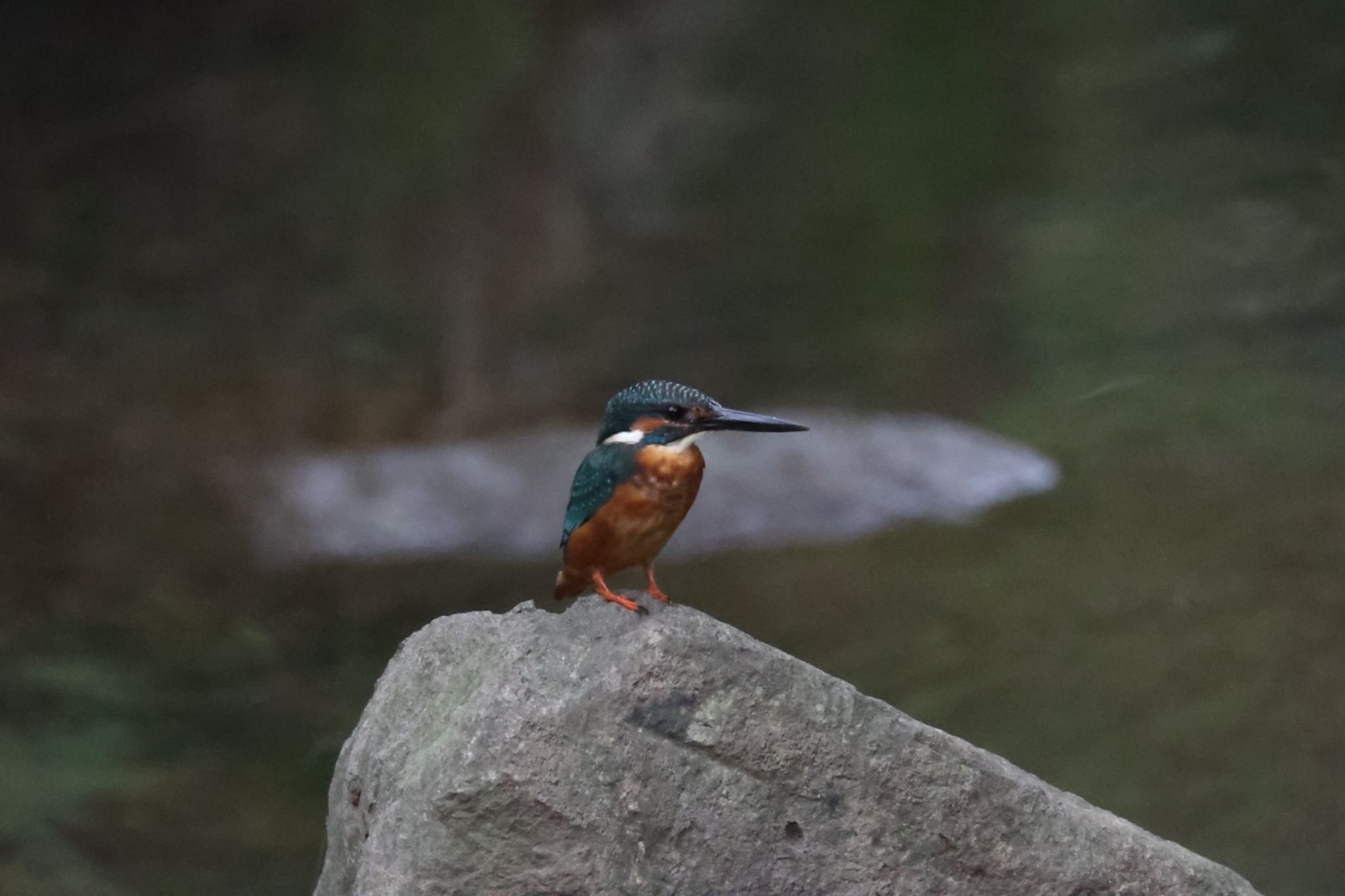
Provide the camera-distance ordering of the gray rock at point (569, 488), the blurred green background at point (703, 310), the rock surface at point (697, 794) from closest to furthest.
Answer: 1. the rock surface at point (697, 794)
2. the blurred green background at point (703, 310)
3. the gray rock at point (569, 488)

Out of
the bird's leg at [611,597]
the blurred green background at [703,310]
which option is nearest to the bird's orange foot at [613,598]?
the bird's leg at [611,597]

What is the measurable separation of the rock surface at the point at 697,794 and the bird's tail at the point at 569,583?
0.36 feet

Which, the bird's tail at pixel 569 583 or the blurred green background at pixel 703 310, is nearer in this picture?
the bird's tail at pixel 569 583

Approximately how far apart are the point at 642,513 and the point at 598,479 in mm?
92

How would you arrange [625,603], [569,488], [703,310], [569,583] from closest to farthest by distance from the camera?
[625,603] < [569,583] < [569,488] < [703,310]

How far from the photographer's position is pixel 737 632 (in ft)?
7.44

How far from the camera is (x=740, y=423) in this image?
2324 mm

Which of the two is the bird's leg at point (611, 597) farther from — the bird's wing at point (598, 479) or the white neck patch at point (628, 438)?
the white neck patch at point (628, 438)

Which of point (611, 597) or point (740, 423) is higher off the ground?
point (740, 423)

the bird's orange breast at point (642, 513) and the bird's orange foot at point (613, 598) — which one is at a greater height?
the bird's orange breast at point (642, 513)

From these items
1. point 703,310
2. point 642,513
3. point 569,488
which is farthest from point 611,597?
point 703,310

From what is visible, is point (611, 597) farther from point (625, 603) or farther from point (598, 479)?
point (598, 479)

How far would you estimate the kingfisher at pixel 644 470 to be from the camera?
2.30 m

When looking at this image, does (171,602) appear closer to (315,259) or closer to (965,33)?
(315,259)
